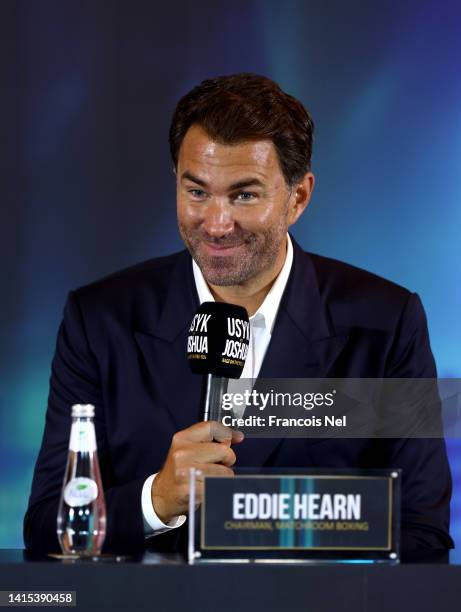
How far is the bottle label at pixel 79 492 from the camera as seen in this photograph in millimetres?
1572

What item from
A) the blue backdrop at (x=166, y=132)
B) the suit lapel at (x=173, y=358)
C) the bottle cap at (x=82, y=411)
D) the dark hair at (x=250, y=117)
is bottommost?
the bottle cap at (x=82, y=411)

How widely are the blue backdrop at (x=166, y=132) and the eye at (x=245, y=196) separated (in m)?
1.00

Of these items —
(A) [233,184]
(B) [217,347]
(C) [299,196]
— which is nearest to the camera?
(B) [217,347]

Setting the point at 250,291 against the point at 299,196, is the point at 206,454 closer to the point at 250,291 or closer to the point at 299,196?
the point at 250,291

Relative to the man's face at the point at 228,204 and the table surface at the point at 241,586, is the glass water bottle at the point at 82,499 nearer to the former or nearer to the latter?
the table surface at the point at 241,586

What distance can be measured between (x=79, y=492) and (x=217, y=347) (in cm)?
29

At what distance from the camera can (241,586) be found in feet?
4.71

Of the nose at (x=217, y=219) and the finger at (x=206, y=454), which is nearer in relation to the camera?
the finger at (x=206, y=454)

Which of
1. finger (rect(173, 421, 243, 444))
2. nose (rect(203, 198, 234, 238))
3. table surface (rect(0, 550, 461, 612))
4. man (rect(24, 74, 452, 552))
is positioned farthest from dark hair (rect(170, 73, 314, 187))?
table surface (rect(0, 550, 461, 612))

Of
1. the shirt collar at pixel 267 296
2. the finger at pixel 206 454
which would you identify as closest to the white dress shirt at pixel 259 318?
the shirt collar at pixel 267 296

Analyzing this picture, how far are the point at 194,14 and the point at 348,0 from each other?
434mm

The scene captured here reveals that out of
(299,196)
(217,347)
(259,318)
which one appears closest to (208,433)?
(217,347)

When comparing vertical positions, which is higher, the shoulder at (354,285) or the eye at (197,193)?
the eye at (197,193)

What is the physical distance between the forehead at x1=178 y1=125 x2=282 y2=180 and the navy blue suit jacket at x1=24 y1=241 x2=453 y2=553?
289 mm
